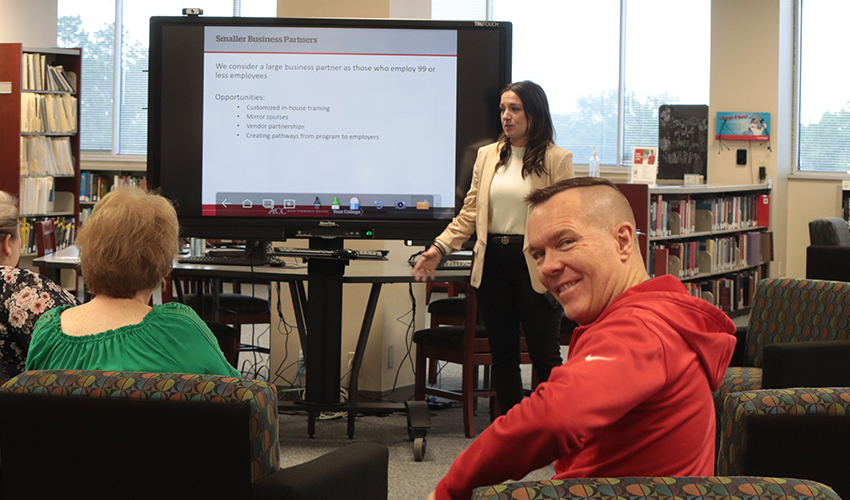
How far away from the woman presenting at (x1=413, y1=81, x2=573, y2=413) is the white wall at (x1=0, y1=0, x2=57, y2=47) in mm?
6179

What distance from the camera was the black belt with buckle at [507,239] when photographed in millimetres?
3145

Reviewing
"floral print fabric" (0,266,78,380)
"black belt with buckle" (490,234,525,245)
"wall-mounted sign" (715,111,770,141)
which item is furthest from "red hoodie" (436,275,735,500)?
"wall-mounted sign" (715,111,770,141)

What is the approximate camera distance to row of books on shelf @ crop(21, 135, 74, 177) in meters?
6.87

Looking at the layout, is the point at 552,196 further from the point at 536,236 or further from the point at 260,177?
the point at 260,177

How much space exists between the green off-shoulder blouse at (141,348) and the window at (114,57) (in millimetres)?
8372

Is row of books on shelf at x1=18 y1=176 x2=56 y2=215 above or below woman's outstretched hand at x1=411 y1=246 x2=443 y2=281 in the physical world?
above

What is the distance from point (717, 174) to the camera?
814 centimetres

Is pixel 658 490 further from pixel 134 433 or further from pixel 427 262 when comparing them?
pixel 427 262

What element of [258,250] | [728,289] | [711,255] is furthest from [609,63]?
[258,250]

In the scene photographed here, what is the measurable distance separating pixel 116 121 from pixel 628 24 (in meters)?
6.08

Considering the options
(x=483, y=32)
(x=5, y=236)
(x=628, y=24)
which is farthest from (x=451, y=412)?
(x=628, y=24)

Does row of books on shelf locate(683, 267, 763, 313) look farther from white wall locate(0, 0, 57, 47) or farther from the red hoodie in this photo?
white wall locate(0, 0, 57, 47)

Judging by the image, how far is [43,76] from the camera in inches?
276

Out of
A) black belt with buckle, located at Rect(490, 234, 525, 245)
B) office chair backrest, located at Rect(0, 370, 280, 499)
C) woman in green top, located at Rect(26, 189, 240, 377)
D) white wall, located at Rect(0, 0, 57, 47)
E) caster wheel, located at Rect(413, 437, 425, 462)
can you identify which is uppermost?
white wall, located at Rect(0, 0, 57, 47)
